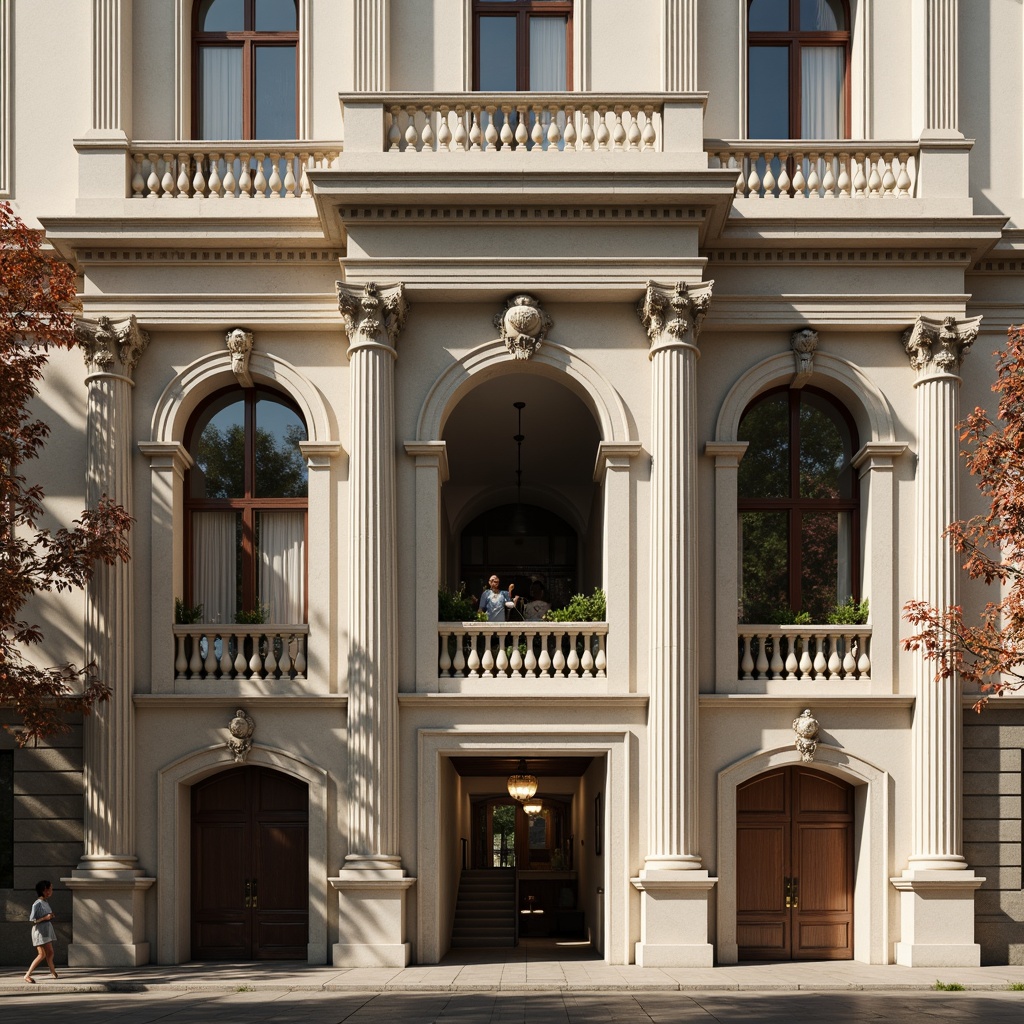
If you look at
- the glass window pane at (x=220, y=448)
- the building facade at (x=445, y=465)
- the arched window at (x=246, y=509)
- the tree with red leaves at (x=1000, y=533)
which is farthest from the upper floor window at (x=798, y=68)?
the glass window pane at (x=220, y=448)

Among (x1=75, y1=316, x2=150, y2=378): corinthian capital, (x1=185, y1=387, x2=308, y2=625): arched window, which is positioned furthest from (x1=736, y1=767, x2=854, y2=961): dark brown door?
(x1=75, y1=316, x2=150, y2=378): corinthian capital

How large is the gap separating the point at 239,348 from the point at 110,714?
605 cm

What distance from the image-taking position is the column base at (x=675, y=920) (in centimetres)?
1923

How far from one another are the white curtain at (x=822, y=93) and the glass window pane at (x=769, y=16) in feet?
2.07

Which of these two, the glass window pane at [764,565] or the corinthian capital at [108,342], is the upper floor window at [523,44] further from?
the glass window pane at [764,565]

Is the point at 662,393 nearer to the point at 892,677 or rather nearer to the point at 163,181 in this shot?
the point at 892,677

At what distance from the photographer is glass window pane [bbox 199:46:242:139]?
74.3 feet

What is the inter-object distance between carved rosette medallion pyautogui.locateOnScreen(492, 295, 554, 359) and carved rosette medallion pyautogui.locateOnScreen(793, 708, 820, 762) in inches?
278

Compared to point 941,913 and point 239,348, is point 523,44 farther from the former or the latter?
point 941,913

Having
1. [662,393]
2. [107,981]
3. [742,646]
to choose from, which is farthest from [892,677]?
[107,981]

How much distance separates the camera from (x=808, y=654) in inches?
823

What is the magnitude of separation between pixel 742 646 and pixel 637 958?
5.06 m

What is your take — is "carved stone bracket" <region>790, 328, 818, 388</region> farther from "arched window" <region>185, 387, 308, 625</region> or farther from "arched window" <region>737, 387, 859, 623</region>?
"arched window" <region>185, 387, 308, 625</region>

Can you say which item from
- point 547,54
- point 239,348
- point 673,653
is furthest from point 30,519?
point 547,54
